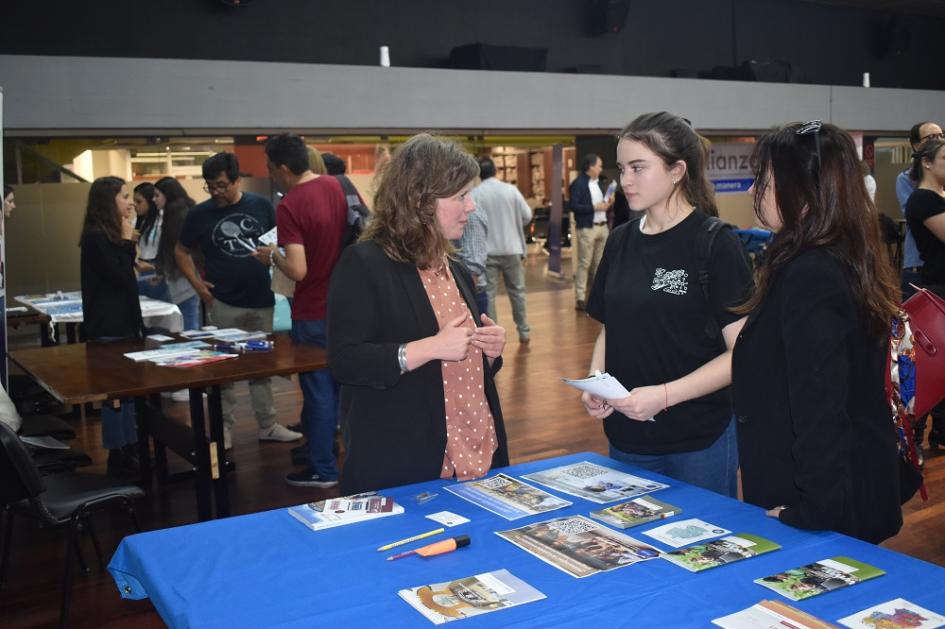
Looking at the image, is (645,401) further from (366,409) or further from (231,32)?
(231,32)

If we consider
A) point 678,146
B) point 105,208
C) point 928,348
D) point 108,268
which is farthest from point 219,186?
point 928,348

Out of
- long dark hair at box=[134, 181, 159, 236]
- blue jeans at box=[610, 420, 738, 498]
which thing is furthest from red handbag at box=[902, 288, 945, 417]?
long dark hair at box=[134, 181, 159, 236]

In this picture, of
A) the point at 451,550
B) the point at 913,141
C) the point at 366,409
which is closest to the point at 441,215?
the point at 366,409

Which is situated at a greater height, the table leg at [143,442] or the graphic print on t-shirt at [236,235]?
the graphic print on t-shirt at [236,235]

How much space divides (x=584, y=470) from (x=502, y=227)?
5.80m

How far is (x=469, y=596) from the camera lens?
1.43m

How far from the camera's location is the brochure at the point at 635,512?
173cm

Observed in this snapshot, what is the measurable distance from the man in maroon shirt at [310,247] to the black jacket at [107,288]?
86 cm

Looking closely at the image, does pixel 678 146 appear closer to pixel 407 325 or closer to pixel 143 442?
→ pixel 407 325

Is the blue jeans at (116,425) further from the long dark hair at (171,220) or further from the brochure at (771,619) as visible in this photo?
the brochure at (771,619)

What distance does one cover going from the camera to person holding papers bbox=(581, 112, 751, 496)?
2.05 meters

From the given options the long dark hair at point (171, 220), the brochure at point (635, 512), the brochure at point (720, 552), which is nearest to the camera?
the brochure at point (720, 552)

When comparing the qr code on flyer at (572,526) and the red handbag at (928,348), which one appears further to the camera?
the red handbag at (928,348)

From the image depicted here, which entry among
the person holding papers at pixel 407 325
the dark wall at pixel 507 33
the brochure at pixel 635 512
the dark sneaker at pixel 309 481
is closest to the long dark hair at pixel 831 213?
the brochure at pixel 635 512
